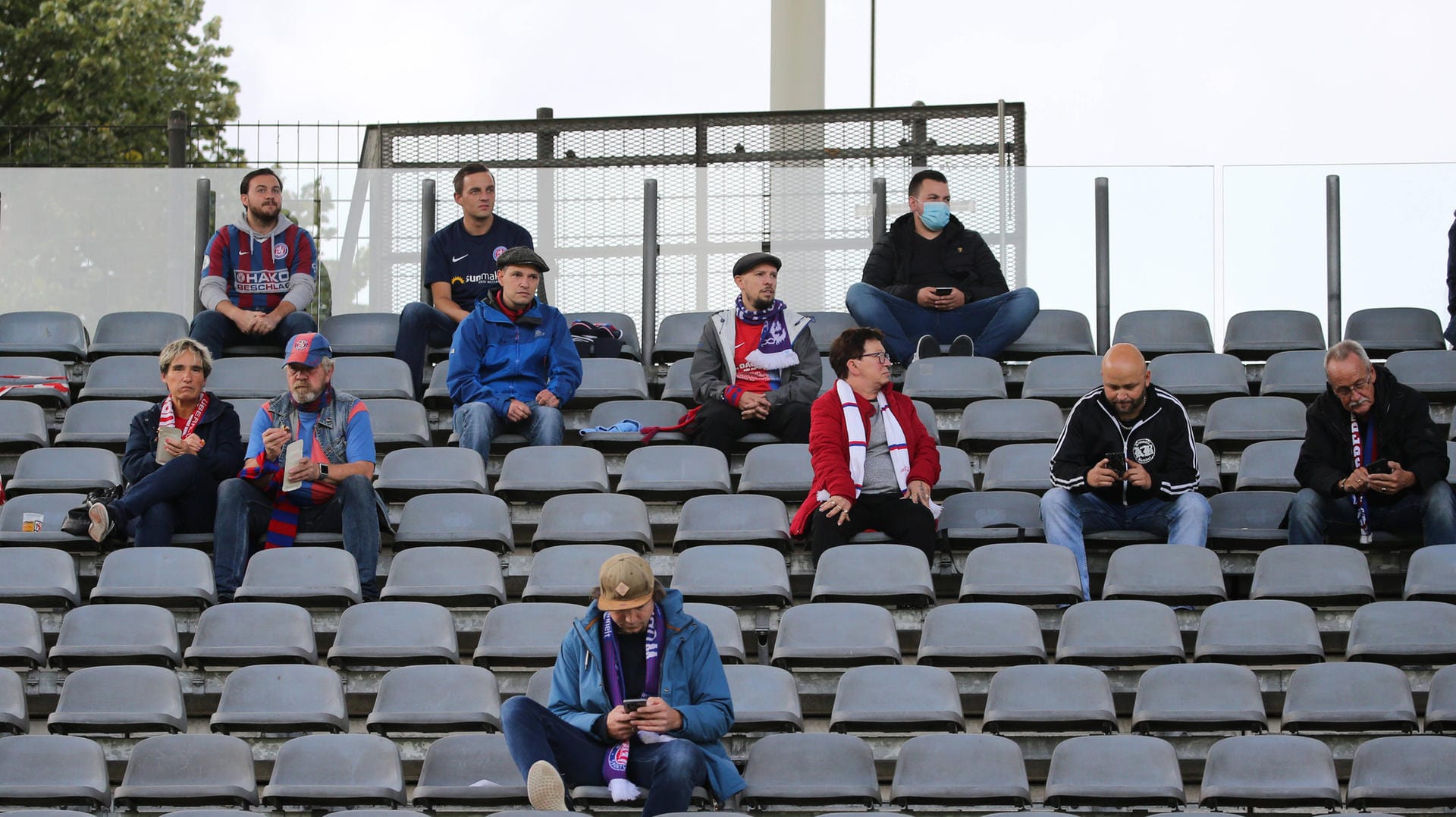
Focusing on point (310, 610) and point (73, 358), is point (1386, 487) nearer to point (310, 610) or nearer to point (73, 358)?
point (310, 610)

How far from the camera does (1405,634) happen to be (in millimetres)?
6773

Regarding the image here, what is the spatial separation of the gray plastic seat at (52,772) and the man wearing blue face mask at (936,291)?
447 cm

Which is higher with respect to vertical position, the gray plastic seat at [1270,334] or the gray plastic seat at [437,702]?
the gray plastic seat at [1270,334]

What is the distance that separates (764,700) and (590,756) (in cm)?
72

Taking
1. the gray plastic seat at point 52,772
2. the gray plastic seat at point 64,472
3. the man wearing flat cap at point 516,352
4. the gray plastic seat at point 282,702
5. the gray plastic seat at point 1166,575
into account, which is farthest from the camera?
the man wearing flat cap at point 516,352

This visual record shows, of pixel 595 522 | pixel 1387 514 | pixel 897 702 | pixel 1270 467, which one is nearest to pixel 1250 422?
pixel 1270 467

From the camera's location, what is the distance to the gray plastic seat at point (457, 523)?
758 centimetres

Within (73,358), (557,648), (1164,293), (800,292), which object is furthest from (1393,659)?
(73,358)

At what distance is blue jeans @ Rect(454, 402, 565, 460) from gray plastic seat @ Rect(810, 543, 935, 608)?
166 centimetres

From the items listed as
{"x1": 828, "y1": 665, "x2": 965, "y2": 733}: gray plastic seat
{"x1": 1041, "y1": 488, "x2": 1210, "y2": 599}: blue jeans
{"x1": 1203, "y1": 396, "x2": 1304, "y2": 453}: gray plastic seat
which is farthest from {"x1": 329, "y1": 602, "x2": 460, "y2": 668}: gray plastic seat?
{"x1": 1203, "y1": 396, "x2": 1304, "y2": 453}: gray plastic seat

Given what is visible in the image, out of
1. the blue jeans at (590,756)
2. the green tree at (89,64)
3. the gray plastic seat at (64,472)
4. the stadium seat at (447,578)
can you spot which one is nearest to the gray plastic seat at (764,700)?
the blue jeans at (590,756)

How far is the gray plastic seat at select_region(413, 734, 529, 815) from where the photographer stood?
6.14m

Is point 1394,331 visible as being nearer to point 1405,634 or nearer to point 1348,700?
point 1405,634

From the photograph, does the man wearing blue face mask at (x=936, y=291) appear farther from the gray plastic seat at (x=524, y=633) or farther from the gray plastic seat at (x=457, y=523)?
the gray plastic seat at (x=524, y=633)
